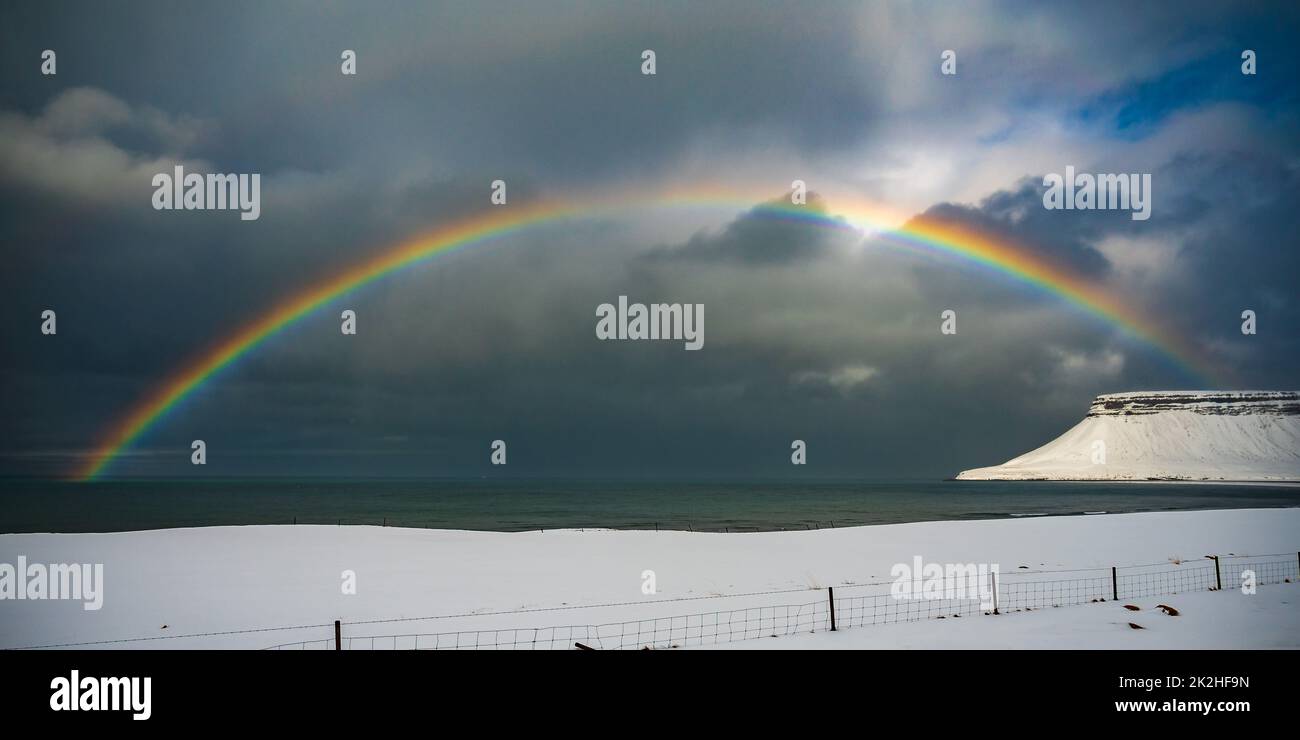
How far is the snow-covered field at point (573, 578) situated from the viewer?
1535cm

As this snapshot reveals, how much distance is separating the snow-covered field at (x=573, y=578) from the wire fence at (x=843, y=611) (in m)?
1.07

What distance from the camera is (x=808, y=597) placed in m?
25.9

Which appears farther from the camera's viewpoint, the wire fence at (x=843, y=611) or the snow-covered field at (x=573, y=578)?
the wire fence at (x=843, y=611)

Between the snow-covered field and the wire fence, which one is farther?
the wire fence

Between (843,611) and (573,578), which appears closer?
(843,611)

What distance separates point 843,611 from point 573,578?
37.9 feet

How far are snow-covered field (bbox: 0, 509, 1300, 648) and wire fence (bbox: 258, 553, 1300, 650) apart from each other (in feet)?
3.50

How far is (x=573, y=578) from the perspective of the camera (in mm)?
31422

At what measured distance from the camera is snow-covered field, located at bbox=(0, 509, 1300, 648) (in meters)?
15.4

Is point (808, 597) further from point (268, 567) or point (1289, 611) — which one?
point (268, 567)

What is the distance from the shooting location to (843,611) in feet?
78.9

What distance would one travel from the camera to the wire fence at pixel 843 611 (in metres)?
19.5
